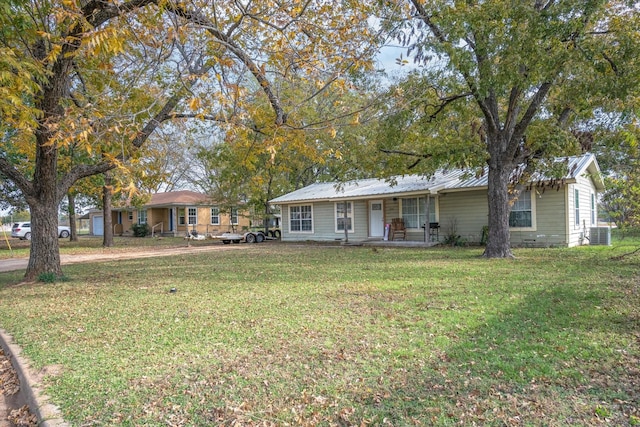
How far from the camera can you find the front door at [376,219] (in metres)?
20.3

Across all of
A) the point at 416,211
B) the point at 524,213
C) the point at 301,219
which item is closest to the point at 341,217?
the point at 301,219

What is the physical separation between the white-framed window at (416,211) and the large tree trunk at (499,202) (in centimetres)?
584

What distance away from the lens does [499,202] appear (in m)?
12.4

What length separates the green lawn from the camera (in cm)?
320

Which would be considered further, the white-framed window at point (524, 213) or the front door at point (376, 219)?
the front door at point (376, 219)

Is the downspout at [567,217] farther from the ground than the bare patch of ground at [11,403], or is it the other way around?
the downspout at [567,217]

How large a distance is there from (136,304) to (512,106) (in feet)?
36.4

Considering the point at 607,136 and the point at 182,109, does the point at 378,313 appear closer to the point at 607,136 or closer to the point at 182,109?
the point at 182,109

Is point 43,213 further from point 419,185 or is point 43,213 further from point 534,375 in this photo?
point 419,185

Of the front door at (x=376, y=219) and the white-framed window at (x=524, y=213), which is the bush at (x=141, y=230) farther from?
the white-framed window at (x=524, y=213)

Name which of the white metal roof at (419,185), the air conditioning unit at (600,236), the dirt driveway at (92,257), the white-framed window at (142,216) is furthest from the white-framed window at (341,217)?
the white-framed window at (142,216)

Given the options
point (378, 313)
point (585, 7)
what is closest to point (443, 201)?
point (585, 7)

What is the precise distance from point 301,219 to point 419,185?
8.11 meters

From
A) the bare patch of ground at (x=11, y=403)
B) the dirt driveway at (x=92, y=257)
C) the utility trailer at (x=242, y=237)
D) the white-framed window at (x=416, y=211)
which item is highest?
the white-framed window at (x=416, y=211)
